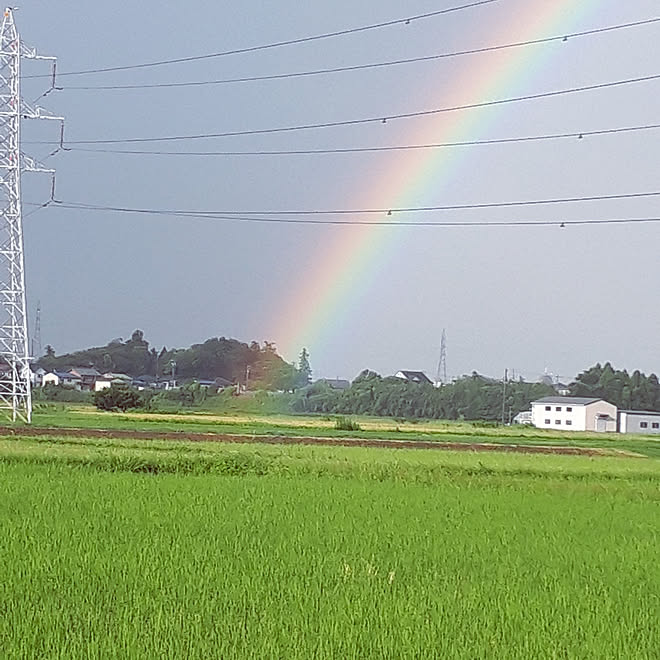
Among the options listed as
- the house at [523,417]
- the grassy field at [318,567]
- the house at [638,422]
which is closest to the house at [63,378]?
the house at [523,417]

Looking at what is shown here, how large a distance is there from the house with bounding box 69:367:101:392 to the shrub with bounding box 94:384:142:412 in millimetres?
34838

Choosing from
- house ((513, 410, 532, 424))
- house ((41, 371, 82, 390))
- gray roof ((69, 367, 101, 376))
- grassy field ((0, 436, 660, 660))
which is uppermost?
gray roof ((69, 367, 101, 376))

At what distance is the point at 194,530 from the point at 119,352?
326ft

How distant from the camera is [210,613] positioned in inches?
282

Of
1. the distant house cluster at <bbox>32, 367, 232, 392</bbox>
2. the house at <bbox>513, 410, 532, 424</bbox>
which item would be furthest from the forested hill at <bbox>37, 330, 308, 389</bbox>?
the house at <bbox>513, 410, 532, 424</bbox>

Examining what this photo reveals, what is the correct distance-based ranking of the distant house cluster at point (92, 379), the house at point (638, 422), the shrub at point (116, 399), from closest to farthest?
1. the shrub at point (116, 399)
2. the house at point (638, 422)
3. the distant house cluster at point (92, 379)

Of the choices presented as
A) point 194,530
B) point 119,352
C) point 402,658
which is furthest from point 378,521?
point 119,352

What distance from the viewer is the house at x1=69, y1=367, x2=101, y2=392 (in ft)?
308

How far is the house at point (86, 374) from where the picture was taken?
308 ft

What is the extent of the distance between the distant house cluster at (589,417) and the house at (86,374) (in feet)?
134

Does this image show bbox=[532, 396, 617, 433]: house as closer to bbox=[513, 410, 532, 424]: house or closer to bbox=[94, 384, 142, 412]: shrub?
bbox=[513, 410, 532, 424]: house

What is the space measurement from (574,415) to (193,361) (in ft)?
143

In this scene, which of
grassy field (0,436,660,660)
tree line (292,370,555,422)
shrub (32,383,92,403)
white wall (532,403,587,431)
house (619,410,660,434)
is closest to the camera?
grassy field (0,436,660,660)

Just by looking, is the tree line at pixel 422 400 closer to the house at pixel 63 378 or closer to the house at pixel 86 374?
the house at pixel 86 374
